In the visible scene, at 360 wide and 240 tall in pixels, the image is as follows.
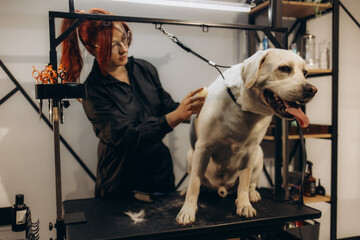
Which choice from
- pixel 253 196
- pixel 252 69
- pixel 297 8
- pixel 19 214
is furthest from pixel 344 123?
pixel 19 214

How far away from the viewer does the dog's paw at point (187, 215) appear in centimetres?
134

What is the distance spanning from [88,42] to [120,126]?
0.56 meters

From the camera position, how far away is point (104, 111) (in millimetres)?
1738

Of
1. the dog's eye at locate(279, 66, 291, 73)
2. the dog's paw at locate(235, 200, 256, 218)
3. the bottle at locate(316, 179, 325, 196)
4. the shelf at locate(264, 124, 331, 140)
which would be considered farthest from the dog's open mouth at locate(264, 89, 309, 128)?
the bottle at locate(316, 179, 325, 196)

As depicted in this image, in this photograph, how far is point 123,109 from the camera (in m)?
1.87

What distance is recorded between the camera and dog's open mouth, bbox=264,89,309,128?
1.29 metres

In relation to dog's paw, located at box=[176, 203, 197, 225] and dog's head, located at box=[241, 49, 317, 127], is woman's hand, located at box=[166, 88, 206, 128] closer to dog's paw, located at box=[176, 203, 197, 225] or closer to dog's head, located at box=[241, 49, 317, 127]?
dog's head, located at box=[241, 49, 317, 127]

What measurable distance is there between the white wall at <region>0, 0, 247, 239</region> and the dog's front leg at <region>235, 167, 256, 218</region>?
94 centimetres

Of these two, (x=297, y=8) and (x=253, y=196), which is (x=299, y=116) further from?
(x=297, y=8)

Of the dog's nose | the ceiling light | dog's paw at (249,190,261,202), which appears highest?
the ceiling light

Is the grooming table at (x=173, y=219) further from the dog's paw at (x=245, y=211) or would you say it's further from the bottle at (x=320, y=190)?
the bottle at (x=320, y=190)

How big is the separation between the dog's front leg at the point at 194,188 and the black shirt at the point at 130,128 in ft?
0.88

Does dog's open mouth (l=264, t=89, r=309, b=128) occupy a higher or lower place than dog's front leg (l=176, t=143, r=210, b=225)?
higher

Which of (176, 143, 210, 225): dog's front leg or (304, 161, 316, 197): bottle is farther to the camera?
(304, 161, 316, 197): bottle
